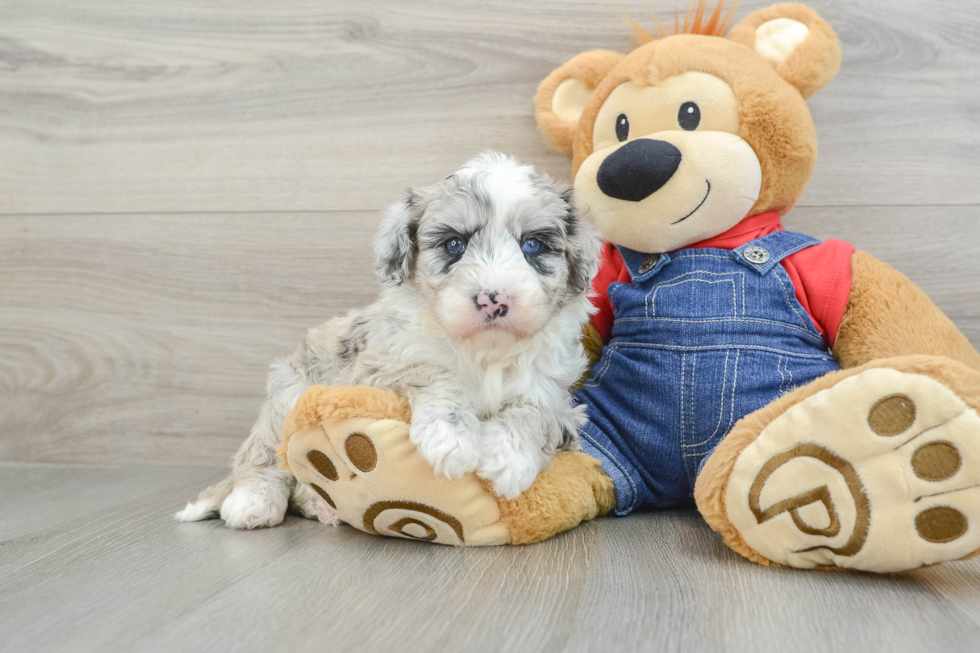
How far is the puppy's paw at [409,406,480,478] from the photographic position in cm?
111

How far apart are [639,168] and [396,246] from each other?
19.9 inches

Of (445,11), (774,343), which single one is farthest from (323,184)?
(774,343)

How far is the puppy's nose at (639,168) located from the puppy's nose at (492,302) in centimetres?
41

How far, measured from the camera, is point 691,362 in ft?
4.46

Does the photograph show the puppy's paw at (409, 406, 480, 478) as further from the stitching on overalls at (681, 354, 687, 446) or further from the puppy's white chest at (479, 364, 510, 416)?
the stitching on overalls at (681, 354, 687, 446)

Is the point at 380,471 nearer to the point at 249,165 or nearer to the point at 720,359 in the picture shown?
the point at 720,359

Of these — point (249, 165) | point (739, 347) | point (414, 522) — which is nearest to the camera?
point (414, 522)

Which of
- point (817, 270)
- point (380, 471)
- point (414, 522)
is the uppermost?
point (817, 270)

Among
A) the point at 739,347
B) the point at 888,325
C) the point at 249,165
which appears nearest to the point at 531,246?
the point at 739,347

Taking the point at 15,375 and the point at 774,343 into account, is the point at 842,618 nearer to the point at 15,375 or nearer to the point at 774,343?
the point at 774,343

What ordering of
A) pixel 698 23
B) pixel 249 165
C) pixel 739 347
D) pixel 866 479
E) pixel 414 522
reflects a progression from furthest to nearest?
1. pixel 249 165
2. pixel 698 23
3. pixel 739 347
4. pixel 414 522
5. pixel 866 479

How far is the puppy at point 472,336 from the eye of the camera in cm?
117

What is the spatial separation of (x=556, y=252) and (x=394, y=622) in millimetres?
712

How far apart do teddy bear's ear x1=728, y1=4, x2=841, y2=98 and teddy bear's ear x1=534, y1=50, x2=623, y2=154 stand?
31cm
